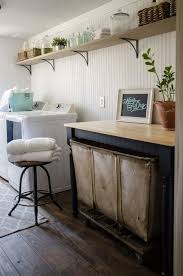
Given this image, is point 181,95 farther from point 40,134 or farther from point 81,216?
point 40,134

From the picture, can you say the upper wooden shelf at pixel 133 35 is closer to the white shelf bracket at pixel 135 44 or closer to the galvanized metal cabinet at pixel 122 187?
the white shelf bracket at pixel 135 44

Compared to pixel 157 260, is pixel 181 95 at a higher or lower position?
higher

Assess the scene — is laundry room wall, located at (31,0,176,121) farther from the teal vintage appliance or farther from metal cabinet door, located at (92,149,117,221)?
metal cabinet door, located at (92,149,117,221)

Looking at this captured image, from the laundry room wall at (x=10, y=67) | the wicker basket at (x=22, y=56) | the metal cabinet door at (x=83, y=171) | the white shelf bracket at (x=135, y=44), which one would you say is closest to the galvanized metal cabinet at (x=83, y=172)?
the metal cabinet door at (x=83, y=171)

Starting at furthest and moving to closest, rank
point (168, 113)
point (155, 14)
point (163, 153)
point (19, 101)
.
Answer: point (19, 101), point (155, 14), point (168, 113), point (163, 153)

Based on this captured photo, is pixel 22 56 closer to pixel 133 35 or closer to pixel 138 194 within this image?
pixel 133 35

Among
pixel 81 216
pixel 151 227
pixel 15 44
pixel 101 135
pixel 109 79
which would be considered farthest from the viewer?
pixel 15 44

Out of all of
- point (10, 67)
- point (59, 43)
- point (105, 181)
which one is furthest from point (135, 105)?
point (10, 67)

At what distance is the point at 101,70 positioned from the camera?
2.92 metres

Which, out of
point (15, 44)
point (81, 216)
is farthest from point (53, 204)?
point (15, 44)

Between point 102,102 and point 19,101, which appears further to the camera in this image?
point 19,101

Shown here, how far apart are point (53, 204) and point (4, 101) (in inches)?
66.2

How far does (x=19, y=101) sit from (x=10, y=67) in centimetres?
95

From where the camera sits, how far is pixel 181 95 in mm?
1305
